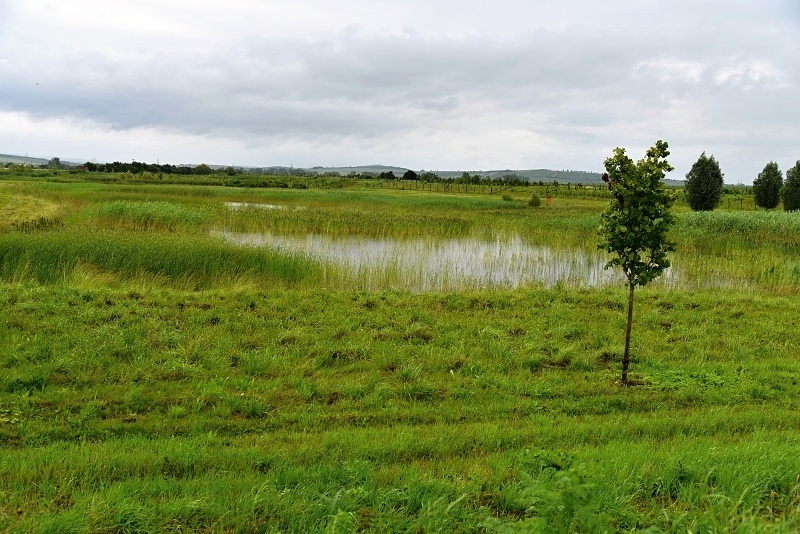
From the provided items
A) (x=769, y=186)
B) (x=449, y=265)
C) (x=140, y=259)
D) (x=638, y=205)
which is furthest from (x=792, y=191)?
(x=140, y=259)

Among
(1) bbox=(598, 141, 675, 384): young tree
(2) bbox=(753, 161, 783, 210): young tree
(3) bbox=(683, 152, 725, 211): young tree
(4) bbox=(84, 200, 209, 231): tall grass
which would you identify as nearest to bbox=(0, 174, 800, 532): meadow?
(1) bbox=(598, 141, 675, 384): young tree

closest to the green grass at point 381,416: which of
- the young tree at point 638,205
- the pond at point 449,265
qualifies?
the young tree at point 638,205

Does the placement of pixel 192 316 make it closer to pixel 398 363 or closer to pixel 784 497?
pixel 398 363

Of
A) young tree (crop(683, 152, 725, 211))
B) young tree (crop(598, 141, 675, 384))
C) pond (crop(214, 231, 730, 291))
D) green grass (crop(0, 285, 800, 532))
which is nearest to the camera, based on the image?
green grass (crop(0, 285, 800, 532))

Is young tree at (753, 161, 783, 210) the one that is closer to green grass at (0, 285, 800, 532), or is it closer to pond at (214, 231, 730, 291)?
pond at (214, 231, 730, 291)

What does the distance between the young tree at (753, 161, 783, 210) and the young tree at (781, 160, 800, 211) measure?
395 cm

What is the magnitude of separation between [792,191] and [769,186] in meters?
6.02

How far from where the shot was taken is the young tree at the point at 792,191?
40656 mm

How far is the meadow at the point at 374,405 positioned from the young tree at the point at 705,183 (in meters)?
31.1

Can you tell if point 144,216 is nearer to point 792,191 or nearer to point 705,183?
point 705,183

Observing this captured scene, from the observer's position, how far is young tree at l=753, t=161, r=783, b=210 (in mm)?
46094

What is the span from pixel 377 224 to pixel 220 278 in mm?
12735

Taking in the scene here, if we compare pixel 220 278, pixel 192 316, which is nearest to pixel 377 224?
pixel 220 278

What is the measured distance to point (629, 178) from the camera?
6805 millimetres
